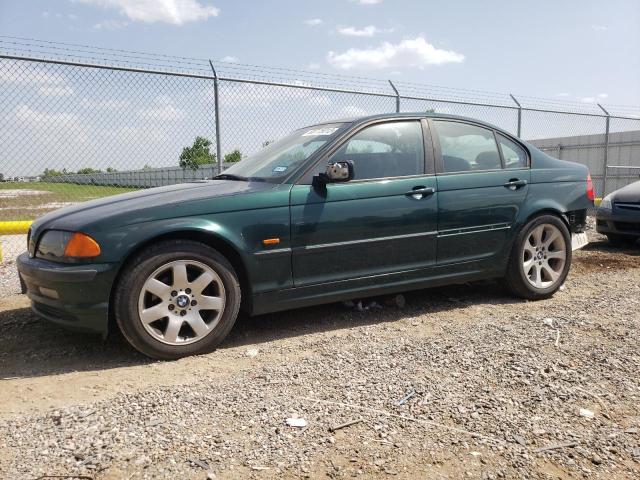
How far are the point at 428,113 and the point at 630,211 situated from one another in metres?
4.41

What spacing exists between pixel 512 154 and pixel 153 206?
124 inches

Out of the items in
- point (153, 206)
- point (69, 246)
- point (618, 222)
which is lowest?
point (618, 222)

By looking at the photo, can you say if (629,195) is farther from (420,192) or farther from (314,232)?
(314,232)

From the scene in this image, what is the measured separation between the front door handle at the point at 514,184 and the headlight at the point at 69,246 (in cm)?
330

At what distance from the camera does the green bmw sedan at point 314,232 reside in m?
3.23

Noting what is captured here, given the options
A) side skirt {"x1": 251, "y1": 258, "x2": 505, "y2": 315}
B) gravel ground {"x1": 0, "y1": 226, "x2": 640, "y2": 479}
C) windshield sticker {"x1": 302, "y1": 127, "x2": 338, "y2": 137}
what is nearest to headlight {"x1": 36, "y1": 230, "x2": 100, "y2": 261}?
gravel ground {"x1": 0, "y1": 226, "x2": 640, "y2": 479}

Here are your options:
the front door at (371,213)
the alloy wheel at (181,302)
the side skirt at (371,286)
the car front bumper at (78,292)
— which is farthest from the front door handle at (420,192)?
the car front bumper at (78,292)

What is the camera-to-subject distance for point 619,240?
768 cm

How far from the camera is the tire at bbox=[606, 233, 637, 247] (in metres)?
7.50

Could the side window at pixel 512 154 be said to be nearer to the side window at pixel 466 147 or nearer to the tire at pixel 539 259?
the side window at pixel 466 147

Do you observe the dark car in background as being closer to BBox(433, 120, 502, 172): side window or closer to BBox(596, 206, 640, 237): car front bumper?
BBox(596, 206, 640, 237): car front bumper

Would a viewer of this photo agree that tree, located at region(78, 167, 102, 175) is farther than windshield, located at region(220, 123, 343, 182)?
Yes

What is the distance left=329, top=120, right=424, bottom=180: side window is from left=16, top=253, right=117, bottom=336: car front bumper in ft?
5.90

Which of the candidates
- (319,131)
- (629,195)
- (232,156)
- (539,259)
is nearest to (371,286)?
(319,131)
